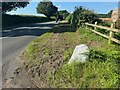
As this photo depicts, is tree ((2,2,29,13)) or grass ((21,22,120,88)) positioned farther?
tree ((2,2,29,13))

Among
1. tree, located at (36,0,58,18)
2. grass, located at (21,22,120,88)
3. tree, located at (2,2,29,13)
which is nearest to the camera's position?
grass, located at (21,22,120,88)

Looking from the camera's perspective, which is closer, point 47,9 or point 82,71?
point 82,71

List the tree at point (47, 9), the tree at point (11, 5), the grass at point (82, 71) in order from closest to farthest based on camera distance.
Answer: the grass at point (82, 71) < the tree at point (11, 5) < the tree at point (47, 9)

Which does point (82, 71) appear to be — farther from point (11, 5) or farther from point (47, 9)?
point (47, 9)

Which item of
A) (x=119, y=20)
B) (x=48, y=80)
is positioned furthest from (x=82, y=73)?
(x=119, y=20)

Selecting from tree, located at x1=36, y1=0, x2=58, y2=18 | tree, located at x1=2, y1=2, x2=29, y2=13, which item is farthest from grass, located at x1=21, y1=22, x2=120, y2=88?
tree, located at x1=36, y1=0, x2=58, y2=18

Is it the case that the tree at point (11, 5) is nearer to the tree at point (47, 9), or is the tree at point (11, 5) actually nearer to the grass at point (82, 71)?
the tree at point (47, 9)

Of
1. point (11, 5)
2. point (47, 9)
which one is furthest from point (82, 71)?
point (47, 9)

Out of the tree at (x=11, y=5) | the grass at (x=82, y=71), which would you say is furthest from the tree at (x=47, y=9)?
the grass at (x=82, y=71)

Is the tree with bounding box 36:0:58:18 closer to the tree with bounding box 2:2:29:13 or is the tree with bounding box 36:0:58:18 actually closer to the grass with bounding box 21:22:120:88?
the tree with bounding box 2:2:29:13

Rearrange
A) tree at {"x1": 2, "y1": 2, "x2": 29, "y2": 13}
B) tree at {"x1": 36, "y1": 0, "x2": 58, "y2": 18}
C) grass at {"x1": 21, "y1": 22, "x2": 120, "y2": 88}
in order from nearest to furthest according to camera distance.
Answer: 1. grass at {"x1": 21, "y1": 22, "x2": 120, "y2": 88}
2. tree at {"x1": 2, "y1": 2, "x2": 29, "y2": 13}
3. tree at {"x1": 36, "y1": 0, "x2": 58, "y2": 18}

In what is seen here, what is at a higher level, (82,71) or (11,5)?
(11,5)

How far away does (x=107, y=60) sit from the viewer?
7539 mm

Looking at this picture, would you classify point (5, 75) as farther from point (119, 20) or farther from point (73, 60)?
point (119, 20)
